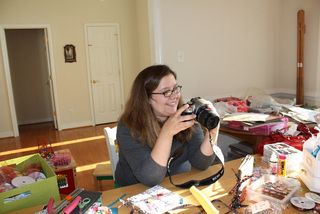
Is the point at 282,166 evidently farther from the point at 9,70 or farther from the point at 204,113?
the point at 9,70

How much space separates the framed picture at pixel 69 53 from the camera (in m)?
4.88

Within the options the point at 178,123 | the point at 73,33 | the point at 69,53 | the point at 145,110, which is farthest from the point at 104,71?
the point at 178,123

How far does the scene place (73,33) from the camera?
4.88 m

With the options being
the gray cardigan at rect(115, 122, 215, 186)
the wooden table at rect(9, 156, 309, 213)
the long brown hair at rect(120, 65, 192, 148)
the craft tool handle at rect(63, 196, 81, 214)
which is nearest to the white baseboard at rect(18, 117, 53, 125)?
the gray cardigan at rect(115, 122, 215, 186)

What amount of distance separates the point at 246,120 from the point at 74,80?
149 inches

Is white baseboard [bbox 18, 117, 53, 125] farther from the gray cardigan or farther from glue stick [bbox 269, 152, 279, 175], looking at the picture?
glue stick [bbox 269, 152, 279, 175]

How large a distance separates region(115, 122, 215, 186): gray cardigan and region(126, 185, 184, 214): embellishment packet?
70 mm

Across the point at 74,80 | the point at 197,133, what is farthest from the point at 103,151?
the point at 197,133

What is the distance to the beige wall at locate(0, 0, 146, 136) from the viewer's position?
4609 mm

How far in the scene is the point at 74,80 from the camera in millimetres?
5059

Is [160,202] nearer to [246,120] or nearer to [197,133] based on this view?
[197,133]

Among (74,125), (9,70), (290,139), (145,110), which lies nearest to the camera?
(145,110)

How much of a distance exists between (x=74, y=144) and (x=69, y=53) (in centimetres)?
167

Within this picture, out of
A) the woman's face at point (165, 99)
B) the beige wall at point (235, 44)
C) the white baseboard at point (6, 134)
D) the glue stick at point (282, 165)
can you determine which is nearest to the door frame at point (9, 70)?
the white baseboard at point (6, 134)
